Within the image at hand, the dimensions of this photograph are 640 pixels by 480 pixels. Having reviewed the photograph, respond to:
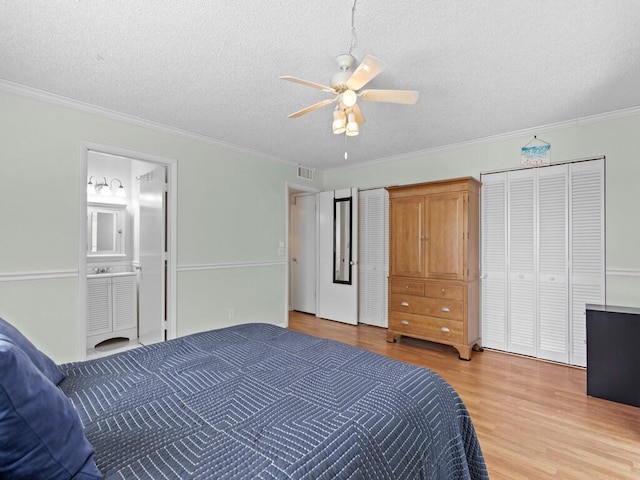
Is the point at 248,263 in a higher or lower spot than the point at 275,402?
Result: higher

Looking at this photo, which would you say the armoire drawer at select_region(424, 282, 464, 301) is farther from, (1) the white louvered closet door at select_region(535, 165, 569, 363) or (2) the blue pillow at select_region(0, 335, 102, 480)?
(2) the blue pillow at select_region(0, 335, 102, 480)

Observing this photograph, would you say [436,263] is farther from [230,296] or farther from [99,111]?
[99,111]

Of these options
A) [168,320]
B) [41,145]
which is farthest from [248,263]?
[41,145]

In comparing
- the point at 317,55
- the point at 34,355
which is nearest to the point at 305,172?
the point at 317,55

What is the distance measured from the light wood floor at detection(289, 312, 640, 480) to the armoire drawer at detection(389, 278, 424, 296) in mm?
717

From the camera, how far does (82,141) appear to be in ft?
9.91

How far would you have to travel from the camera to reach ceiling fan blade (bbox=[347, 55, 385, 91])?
1734 millimetres

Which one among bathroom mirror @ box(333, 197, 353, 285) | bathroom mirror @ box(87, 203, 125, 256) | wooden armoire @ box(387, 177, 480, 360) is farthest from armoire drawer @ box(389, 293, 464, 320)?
bathroom mirror @ box(87, 203, 125, 256)

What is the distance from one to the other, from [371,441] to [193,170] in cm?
359

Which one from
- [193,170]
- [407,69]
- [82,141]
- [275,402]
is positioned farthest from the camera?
[193,170]

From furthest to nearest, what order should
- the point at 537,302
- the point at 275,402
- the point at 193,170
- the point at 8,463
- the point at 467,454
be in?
the point at 193,170 → the point at 537,302 → the point at 467,454 → the point at 275,402 → the point at 8,463

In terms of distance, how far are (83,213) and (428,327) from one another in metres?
3.86

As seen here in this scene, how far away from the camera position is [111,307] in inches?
158

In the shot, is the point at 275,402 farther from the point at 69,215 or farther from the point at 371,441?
the point at 69,215
